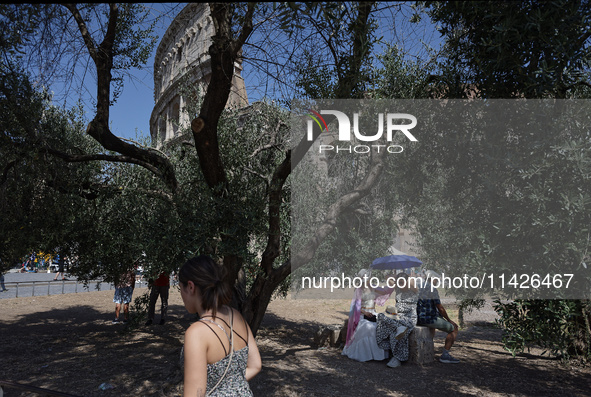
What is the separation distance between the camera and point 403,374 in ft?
27.0

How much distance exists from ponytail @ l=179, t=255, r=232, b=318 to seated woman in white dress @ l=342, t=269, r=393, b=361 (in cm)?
761

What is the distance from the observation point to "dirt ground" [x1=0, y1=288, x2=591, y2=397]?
6.96 metres

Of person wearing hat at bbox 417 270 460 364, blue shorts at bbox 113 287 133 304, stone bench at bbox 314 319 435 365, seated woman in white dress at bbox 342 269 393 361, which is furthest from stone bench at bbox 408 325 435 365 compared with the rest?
blue shorts at bbox 113 287 133 304

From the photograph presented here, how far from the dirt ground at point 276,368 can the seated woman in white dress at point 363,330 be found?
0.30 meters

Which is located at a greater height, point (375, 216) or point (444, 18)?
point (444, 18)

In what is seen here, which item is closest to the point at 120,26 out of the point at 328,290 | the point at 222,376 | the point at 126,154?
the point at 126,154

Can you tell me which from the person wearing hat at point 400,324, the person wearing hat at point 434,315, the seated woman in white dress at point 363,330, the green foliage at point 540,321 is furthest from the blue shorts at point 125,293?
the green foliage at point 540,321

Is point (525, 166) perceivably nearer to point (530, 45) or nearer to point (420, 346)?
point (530, 45)

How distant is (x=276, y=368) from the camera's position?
8156 mm

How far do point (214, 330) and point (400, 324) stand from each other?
294 inches

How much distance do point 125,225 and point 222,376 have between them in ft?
21.6

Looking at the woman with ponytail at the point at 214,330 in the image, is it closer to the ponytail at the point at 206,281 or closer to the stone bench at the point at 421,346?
the ponytail at the point at 206,281

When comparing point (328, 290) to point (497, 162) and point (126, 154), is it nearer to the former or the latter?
point (126, 154)

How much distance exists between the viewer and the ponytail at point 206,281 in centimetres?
239
